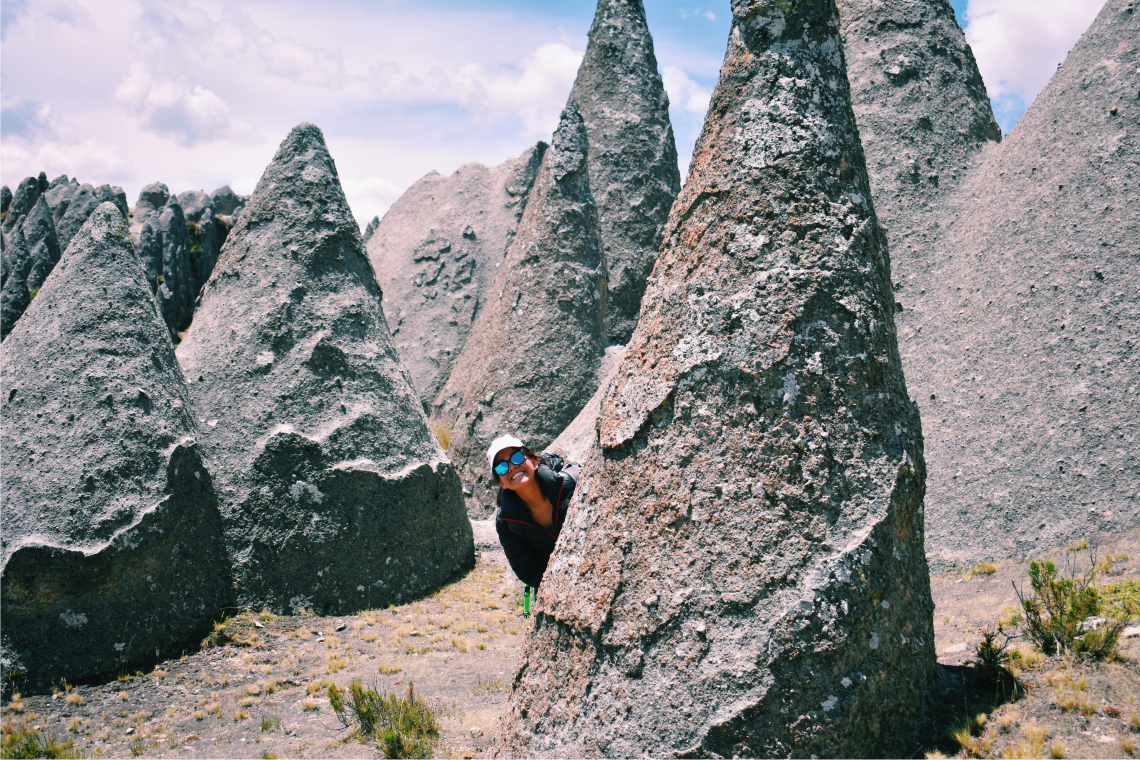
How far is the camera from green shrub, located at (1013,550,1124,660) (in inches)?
93.9

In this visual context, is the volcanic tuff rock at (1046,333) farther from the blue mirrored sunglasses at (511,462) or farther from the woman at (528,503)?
the blue mirrored sunglasses at (511,462)

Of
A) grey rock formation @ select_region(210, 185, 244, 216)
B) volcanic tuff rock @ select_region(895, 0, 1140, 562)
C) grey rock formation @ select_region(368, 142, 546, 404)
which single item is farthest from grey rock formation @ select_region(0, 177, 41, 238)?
volcanic tuff rock @ select_region(895, 0, 1140, 562)

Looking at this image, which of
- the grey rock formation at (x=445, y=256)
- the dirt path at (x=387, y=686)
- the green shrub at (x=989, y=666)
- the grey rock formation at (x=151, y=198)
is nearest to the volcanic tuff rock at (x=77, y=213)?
the grey rock formation at (x=151, y=198)

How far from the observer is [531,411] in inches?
320

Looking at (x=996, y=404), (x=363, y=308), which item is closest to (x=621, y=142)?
(x=363, y=308)

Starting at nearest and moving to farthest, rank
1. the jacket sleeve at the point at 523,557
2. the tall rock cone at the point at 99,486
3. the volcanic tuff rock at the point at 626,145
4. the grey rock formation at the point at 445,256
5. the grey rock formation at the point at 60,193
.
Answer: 1. the jacket sleeve at the point at 523,557
2. the tall rock cone at the point at 99,486
3. the volcanic tuff rock at the point at 626,145
4. the grey rock formation at the point at 445,256
5. the grey rock formation at the point at 60,193

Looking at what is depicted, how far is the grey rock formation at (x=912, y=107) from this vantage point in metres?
7.13

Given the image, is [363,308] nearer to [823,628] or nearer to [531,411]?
[531,411]

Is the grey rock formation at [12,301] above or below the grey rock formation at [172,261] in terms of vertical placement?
below

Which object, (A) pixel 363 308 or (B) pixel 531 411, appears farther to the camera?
(B) pixel 531 411

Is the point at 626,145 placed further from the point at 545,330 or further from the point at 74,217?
the point at 74,217

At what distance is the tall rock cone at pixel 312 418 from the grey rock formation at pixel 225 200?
76.9 ft

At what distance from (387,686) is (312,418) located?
7.57 feet

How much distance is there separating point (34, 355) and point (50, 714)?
228 centimetres
